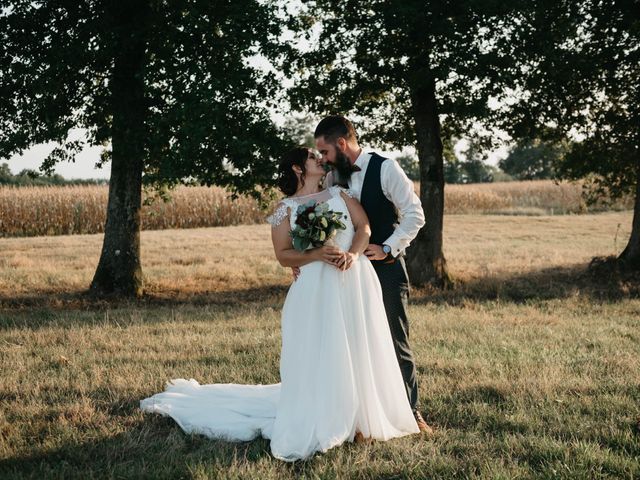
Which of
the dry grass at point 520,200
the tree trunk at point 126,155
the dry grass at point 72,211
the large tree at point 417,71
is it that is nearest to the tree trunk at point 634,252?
the large tree at point 417,71

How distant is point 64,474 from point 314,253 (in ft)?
8.06

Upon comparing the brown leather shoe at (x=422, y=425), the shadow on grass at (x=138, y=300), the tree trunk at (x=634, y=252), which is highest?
the tree trunk at (x=634, y=252)

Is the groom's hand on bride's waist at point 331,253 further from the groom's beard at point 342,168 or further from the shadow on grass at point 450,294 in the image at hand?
the shadow on grass at point 450,294

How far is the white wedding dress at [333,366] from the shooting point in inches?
202

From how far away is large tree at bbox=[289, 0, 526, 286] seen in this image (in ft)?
40.6

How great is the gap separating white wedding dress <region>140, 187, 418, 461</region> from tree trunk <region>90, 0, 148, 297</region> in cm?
776

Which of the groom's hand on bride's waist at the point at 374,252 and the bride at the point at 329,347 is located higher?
the groom's hand on bride's waist at the point at 374,252

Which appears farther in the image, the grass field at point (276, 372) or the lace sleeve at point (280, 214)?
the lace sleeve at point (280, 214)

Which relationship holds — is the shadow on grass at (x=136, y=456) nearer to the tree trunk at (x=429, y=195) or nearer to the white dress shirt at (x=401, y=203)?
the white dress shirt at (x=401, y=203)

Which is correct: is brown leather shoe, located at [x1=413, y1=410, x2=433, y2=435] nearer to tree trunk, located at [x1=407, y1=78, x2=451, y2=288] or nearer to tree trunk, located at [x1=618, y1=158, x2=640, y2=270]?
tree trunk, located at [x1=407, y1=78, x2=451, y2=288]

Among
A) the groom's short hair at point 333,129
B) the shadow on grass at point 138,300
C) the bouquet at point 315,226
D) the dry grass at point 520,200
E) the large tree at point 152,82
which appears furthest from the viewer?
the dry grass at point 520,200

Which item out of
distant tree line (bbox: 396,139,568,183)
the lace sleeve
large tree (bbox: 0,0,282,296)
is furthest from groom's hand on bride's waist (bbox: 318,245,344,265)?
distant tree line (bbox: 396,139,568,183)

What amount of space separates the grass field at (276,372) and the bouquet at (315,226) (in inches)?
64.7

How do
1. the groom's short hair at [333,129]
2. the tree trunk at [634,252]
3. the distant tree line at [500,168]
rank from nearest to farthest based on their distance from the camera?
the groom's short hair at [333,129]
the tree trunk at [634,252]
the distant tree line at [500,168]
